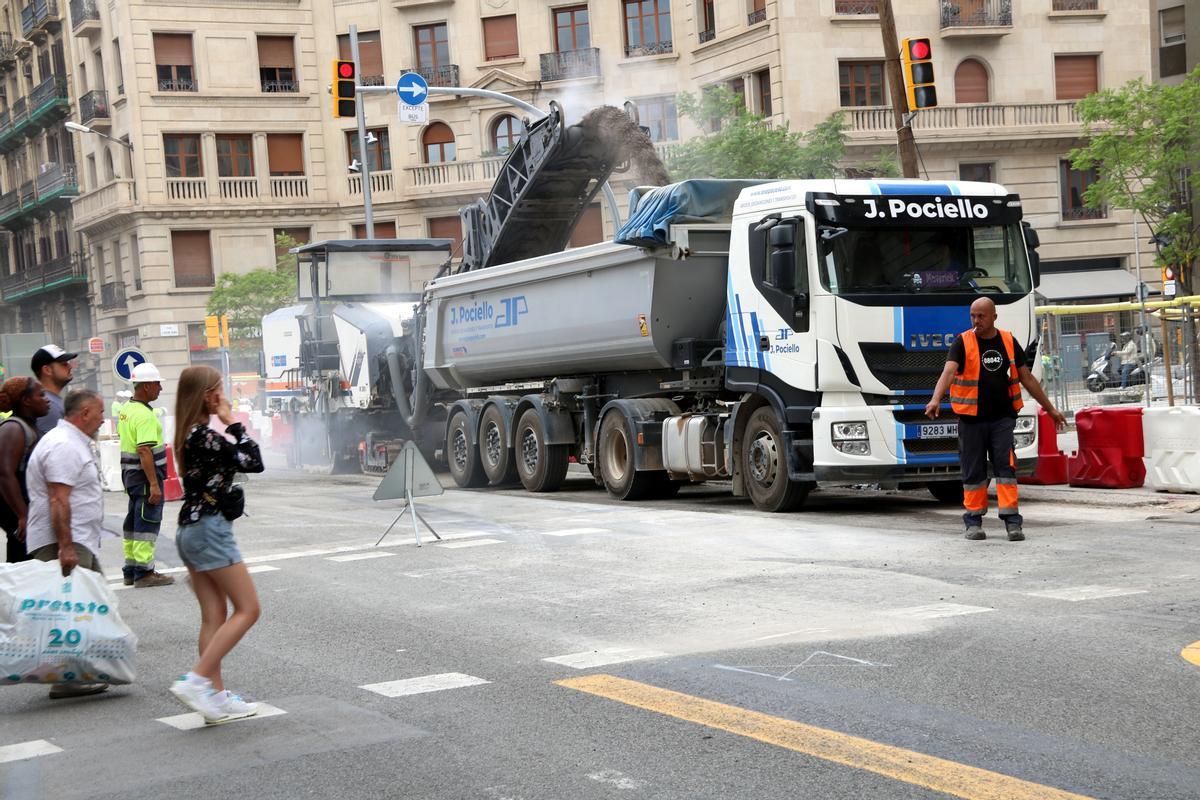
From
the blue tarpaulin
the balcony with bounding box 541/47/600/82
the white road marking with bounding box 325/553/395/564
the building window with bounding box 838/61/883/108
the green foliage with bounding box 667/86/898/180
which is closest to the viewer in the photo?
the white road marking with bounding box 325/553/395/564

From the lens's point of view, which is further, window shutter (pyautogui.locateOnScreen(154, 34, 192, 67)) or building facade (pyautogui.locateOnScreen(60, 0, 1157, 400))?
window shutter (pyautogui.locateOnScreen(154, 34, 192, 67))

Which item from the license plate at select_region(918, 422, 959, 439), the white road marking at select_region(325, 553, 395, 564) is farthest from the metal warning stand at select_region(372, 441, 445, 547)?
the license plate at select_region(918, 422, 959, 439)

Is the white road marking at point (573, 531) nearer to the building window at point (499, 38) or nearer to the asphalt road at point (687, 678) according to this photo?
the asphalt road at point (687, 678)

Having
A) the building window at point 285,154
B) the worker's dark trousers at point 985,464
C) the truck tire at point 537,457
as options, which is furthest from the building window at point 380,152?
the worker's dark trousers at point 985,464

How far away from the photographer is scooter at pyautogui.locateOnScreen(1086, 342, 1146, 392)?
19312 mm

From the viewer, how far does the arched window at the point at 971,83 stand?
44906 millimetres

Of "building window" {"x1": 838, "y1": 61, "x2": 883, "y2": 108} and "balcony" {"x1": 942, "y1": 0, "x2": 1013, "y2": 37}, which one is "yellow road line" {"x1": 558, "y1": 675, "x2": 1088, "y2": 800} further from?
"balcony" {"x1": 942, "y1": 0, "x2": 1013, "y2": 37}

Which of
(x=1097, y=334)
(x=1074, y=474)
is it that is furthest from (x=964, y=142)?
(x=1074, y=474)

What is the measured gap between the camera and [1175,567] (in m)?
9.59

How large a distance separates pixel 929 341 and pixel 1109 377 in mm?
6796

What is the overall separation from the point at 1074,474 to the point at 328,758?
1168 centimetres

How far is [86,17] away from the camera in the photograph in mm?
54438

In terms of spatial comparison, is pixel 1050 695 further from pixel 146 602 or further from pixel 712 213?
pixel 712 213

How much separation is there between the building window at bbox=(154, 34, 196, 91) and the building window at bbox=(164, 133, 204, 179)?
64.2 inches
